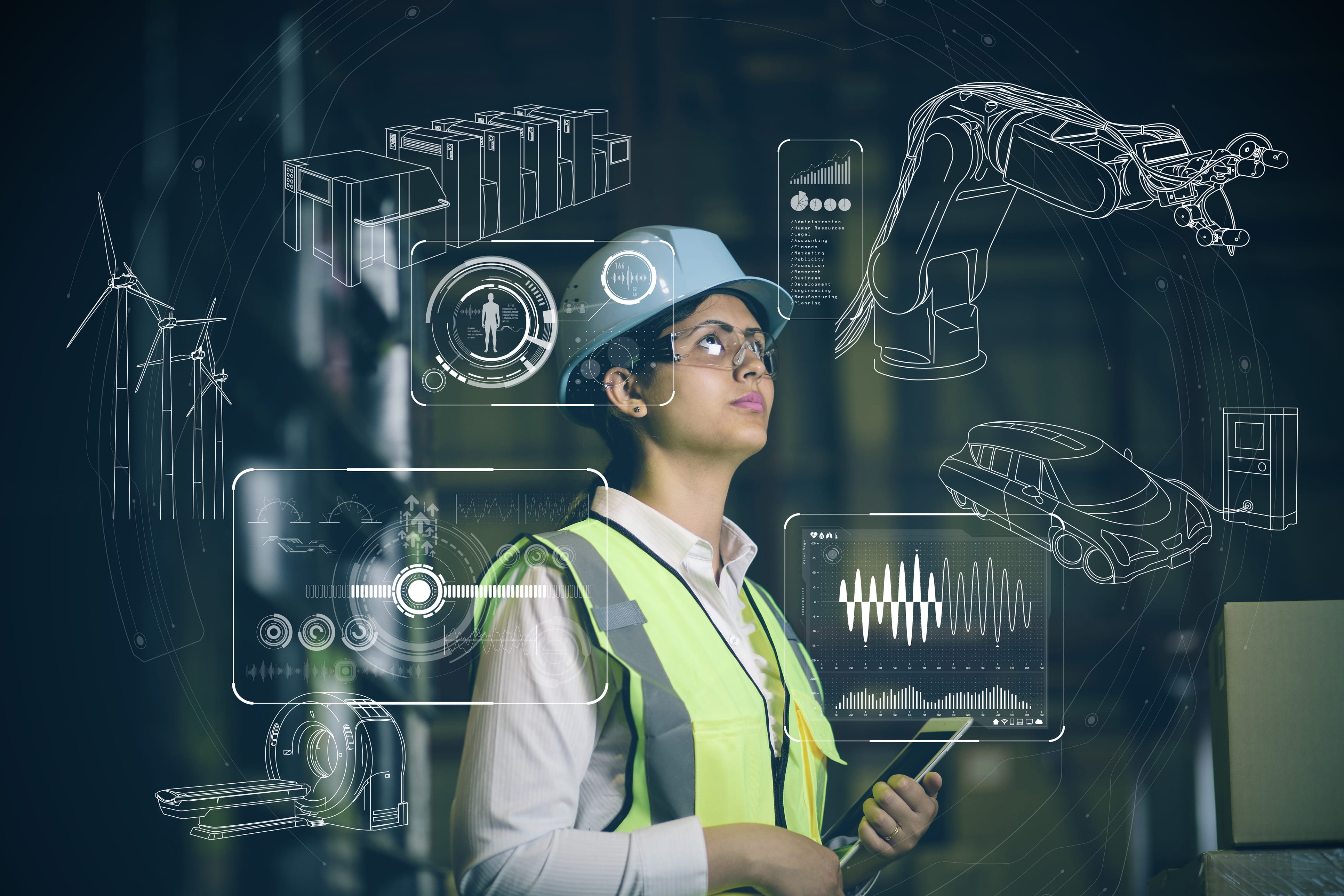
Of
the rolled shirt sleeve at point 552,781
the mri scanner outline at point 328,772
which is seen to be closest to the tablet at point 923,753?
the rolled shirt sleeve at point 552,781

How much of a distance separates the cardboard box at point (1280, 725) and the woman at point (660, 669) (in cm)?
57

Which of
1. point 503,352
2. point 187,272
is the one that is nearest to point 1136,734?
point 503,352

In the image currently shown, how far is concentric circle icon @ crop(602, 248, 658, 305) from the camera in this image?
71.9 inches

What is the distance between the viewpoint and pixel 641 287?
6.00ft

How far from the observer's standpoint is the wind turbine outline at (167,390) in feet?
6.19

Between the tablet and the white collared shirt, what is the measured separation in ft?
0.80

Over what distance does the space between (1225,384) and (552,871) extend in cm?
164

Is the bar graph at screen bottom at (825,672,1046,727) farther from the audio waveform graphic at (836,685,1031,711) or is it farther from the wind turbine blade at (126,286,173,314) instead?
the wind turbine blade at (126,286,173,314)

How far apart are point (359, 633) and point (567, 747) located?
50 cm

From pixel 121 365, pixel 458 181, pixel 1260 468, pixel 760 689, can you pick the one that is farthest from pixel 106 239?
pixel 1260 468

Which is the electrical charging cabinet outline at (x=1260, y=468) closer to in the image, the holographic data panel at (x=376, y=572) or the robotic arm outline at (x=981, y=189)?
the robotic arm outline at (x=981, y=189)

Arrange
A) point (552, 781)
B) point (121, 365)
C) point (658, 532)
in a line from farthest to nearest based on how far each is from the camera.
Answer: point (121, 365)
point (658, 532)
point (552, 781)

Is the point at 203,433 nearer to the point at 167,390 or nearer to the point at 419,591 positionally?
the point at 167,390

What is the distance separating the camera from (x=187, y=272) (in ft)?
6.24
